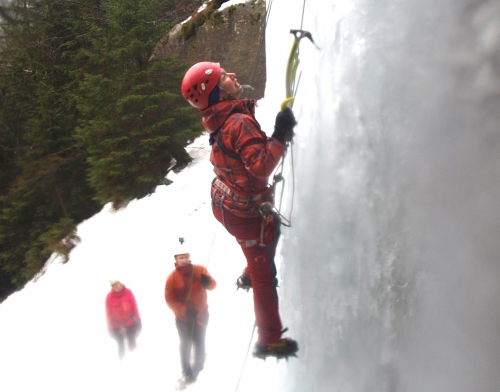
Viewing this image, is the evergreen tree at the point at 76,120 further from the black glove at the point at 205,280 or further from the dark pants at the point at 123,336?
the black glove at the point at 205,280

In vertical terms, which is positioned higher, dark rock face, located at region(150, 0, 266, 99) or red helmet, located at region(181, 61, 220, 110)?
dark rock face, located at region(150, 0, 266, 99)

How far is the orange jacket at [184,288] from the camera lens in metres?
3.20

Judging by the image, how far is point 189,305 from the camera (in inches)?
128

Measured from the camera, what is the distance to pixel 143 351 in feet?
12.3

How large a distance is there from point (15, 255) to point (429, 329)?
10.5 meters

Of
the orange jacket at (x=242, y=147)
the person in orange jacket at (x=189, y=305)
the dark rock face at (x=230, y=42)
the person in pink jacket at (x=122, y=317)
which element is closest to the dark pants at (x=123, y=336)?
the person in pink jacket at (x=122, y=317)

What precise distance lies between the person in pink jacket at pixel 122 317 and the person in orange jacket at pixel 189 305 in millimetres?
784

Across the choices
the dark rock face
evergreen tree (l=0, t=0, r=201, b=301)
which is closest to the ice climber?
evergreen tree (l=0, t=0, r=201, b=301)

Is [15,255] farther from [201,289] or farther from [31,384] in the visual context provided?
[201,289]

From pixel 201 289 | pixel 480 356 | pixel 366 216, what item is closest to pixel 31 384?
pixel 201 289

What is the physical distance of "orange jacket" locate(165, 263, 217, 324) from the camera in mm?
3197

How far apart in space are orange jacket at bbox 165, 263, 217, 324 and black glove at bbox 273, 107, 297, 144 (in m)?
1.64

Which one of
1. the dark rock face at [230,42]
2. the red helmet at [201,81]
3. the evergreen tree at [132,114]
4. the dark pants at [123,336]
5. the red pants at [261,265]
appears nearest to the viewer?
the red helmet at [201,81]

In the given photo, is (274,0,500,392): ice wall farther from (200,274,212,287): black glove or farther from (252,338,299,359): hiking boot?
(200,274,212,287): black glove
